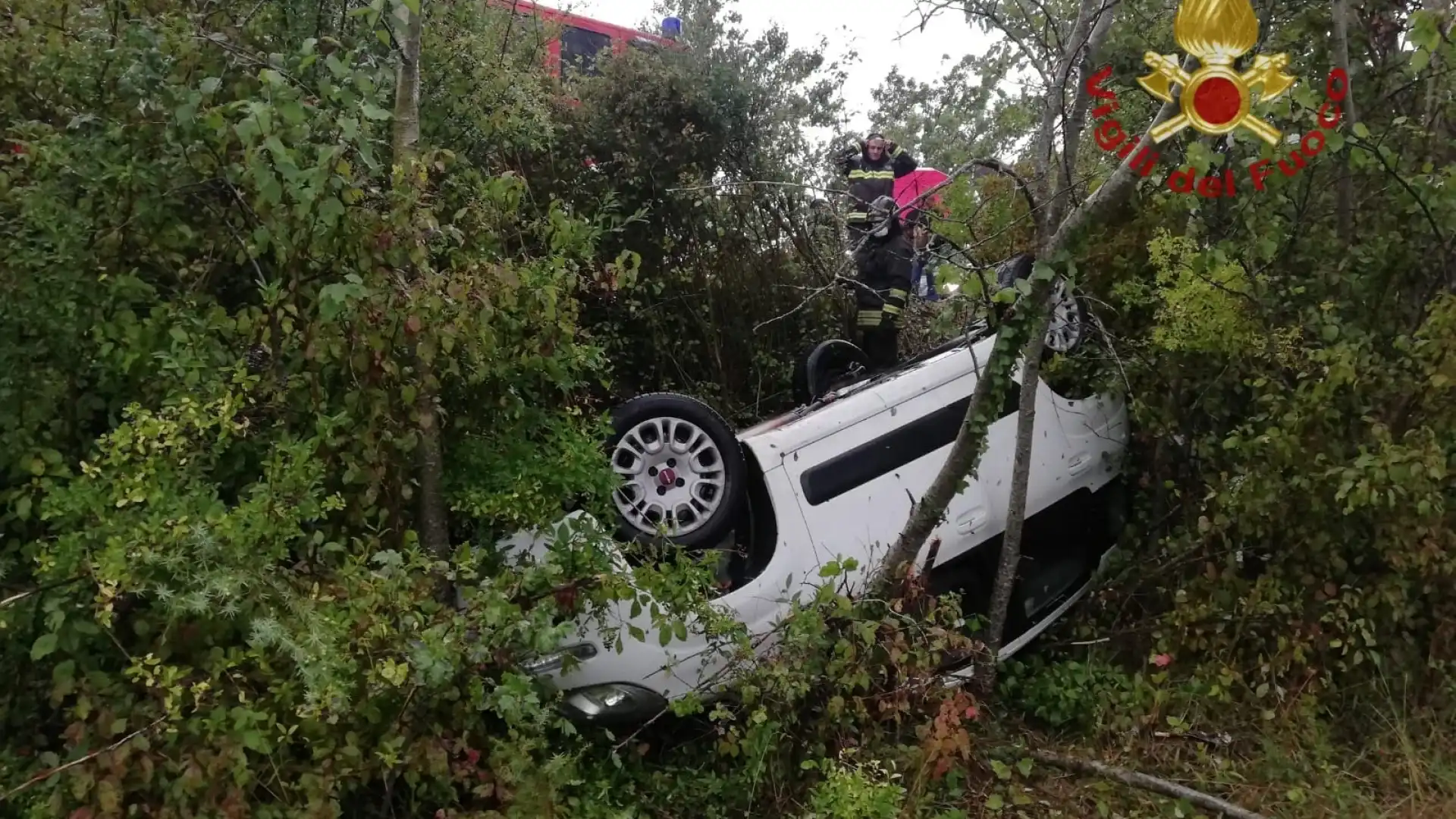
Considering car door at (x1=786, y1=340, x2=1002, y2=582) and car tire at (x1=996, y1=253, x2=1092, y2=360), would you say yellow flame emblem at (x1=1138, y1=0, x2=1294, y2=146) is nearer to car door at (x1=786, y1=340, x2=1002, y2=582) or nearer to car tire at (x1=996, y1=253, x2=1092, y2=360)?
car door at (x1=786, y1=340, x2=1002, y2=582)

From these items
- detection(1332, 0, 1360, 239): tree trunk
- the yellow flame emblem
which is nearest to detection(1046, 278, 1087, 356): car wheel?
detection(1332, 0, 1360, 239): tree trunk

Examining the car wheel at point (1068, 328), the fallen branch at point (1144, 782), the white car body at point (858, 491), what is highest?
the car wheel at point (1068, 328)

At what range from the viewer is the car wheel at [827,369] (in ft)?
16.1

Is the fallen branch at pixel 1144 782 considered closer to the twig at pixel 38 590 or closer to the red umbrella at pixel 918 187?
the red umbrella at pixel 918 187

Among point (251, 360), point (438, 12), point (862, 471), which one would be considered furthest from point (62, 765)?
point (862, 471)

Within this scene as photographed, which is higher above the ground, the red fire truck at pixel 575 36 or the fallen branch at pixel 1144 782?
the red fire truck at pixel 575 36

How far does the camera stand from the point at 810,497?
12.4 ft

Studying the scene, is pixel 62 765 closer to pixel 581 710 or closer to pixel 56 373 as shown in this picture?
pixel 56 373

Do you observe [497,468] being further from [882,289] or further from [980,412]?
[882,289]

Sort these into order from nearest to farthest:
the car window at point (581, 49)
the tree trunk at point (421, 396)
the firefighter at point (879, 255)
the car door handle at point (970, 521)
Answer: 1. the tree trunk at point (421, 396)
2. the car door handle at point (970, 521)
3. the firefighter at point (879, 255)
4. the car window at point (581, 49)

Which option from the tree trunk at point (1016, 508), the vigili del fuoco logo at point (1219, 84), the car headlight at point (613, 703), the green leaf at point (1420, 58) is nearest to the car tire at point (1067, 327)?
the tree trunk at point (1016, 508)

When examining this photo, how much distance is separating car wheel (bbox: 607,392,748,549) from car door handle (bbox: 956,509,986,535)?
105 cm

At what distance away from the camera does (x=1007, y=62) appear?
181 inches

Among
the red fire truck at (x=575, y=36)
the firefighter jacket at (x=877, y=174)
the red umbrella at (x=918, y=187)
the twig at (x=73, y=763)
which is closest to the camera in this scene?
the twig at (x=73, y=763)
